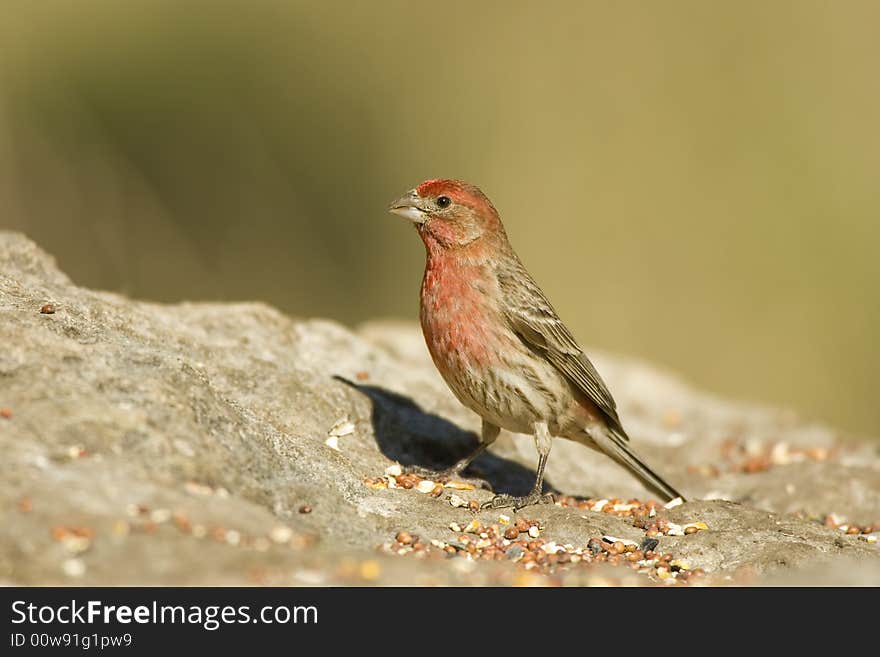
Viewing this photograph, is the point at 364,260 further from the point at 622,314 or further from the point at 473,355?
the point at 473,355

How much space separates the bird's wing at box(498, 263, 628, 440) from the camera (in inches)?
265

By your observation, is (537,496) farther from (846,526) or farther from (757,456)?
(757,456)

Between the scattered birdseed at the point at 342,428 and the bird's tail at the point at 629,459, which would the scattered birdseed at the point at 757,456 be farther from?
the scattered birdseed at the point at 342,428

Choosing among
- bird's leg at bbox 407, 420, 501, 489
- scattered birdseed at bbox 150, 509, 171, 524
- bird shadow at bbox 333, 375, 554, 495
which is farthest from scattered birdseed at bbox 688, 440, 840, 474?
scattered birdseed at bbox 150, 509, 171, 524

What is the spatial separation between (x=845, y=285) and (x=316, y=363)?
7760 mm

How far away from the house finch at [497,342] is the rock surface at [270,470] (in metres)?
0.50

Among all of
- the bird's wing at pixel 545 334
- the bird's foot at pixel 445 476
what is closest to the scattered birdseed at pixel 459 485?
the bird's foot at pixel 445 476

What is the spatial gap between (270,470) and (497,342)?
1.86 meters

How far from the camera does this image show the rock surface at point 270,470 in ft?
13.7

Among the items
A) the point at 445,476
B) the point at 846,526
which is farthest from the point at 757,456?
the point at 445,476

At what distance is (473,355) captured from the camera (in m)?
6.54

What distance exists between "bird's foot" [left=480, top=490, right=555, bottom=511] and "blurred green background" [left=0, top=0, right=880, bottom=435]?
6900mm

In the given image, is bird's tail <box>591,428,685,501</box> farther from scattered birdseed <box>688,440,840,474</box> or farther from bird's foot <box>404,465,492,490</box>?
scattered birdseed <box>688,440,840,474</box>
